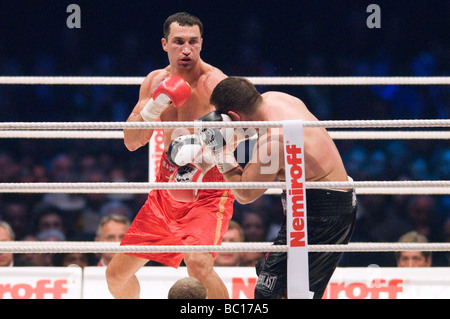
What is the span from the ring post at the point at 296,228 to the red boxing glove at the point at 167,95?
0.50m

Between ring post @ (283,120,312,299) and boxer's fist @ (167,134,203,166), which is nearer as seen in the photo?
ring post @ (283,120,312,299)

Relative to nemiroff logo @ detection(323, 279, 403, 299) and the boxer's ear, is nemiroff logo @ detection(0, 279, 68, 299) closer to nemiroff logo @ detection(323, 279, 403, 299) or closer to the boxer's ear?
the boxer's ear

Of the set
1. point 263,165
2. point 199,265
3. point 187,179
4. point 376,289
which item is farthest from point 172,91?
point 376,289

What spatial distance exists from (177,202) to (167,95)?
0.48 metres

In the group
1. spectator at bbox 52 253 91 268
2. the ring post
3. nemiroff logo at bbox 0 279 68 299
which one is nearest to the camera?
the ring post

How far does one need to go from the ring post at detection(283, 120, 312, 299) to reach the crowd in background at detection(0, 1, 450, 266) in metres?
2.19

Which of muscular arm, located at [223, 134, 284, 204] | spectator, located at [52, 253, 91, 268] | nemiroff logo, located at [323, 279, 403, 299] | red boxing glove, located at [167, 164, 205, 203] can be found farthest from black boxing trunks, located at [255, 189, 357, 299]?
spectator, located at [52, 253, 91, 268]

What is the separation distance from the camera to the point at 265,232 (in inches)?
168

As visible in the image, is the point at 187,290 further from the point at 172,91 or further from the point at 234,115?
the point at 172,91

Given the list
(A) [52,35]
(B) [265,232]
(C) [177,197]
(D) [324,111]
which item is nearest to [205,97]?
(C) [177,197]

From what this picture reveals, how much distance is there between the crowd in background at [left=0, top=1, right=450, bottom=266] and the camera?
173 inches

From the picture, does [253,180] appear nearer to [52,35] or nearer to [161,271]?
[161,271]

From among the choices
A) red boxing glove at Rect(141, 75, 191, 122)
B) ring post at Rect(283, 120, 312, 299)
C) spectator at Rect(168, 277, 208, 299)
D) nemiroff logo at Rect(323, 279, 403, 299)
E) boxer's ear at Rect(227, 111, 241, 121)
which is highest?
red boxing glove at Rect(141, 75, 191, 122)

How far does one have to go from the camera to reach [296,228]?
2.01 m
